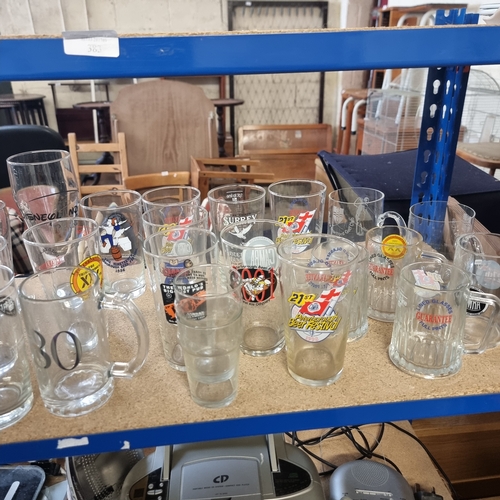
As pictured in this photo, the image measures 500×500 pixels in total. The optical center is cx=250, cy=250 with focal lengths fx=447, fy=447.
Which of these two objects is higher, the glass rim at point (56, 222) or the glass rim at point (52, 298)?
the glass rim at point (56, 222)

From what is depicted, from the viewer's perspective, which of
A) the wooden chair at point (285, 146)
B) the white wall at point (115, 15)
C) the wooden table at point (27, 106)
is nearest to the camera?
the wooden chair at point (285, 146)

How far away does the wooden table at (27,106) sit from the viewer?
4027mm

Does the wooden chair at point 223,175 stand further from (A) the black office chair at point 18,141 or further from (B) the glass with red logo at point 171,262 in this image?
(B) the glass with red logo at point 171,262

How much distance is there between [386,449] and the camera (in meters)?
1.02

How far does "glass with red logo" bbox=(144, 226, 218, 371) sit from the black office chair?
1595 mm

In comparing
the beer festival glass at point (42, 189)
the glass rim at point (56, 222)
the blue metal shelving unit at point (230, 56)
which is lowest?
the glass rim at point (56, 222)

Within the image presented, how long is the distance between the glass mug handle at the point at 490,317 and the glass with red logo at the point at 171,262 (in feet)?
1.01

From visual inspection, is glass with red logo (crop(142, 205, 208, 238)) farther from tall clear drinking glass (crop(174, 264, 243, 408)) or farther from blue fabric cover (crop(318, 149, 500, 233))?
blue fabric cover (crop(318, 149, 500, 233))

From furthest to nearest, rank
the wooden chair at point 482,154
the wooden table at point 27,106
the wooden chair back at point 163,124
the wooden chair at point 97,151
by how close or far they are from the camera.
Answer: the wooden table at point 27,106 → the wooden chair back at point 163,124 → the wooden chair at point 97,151 → the wooden chair at point 482,154

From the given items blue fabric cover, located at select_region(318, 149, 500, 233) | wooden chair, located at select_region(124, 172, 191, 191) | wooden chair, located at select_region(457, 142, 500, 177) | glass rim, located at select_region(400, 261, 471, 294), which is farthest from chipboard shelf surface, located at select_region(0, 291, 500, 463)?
wooden chair, located at select_region(124, 172, 191, 191)

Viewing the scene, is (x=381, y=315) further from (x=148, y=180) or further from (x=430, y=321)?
(x=148, y=180)

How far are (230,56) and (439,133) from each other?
475mm

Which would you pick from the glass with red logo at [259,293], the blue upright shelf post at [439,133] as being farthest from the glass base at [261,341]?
the blue upright shelf post at [439,133]

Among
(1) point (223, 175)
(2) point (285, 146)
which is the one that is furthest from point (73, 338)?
(2) point (285, 146)
